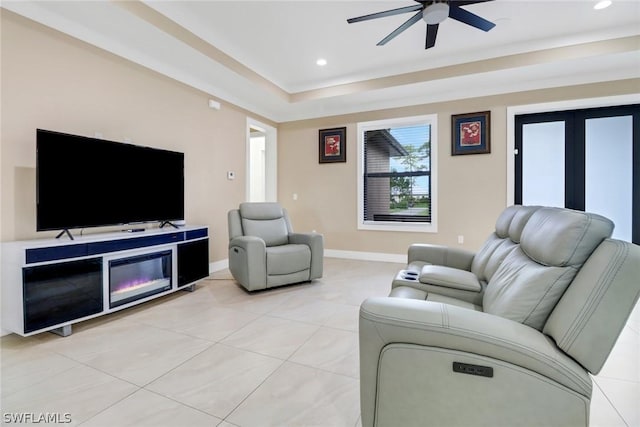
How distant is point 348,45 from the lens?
3.44 metres

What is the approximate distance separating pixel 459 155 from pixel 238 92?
3.50 m

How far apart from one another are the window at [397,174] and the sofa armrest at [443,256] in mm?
2125

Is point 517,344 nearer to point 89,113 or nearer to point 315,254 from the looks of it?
point 315,254

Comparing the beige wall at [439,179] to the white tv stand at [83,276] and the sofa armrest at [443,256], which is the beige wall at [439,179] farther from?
the white tv stand at [83,276]

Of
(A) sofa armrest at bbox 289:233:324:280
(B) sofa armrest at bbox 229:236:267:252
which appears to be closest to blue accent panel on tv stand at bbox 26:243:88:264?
(B) sofa armrest at bbox 229:236:267:252

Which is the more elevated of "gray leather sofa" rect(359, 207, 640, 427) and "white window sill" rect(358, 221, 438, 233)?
"white window sill" rect(358, 221, 438, 233)

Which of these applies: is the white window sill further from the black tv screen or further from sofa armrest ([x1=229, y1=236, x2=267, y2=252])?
the black tv screen

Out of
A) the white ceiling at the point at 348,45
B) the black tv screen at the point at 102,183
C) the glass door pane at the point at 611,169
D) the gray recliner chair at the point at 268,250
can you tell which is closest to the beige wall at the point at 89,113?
the white ceiling at the point at 348,45

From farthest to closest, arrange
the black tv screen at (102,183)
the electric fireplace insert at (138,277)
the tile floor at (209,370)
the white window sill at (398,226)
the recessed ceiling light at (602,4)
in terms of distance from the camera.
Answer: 1. the white window sill at (398,226)
2. the recessed ceiling light at (602,4)
3. the electric fireplace insert at (138,277)
4. the black tv screen at (102,183)
5. the tile floor at (209,370)

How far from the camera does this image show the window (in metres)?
4.65

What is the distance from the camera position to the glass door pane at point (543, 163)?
3939mm

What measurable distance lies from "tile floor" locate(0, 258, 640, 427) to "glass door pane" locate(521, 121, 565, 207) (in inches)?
75.6

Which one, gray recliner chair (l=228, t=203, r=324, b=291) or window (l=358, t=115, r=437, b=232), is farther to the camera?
window (l=358, t=115, r=437, b=232)

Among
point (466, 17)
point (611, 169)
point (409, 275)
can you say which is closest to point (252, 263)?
point (409, 275)
